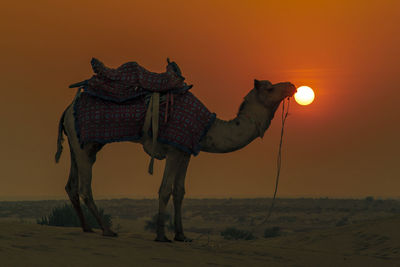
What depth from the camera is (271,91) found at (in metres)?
11.8

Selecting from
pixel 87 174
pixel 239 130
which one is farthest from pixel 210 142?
pixel 87 174

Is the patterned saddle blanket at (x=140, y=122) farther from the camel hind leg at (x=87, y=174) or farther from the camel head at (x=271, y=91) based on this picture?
the camel head at (x=271, y=91)

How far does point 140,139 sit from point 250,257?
3.11 meters

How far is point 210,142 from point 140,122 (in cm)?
139

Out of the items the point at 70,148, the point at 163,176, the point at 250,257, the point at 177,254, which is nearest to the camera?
the point at 177,254

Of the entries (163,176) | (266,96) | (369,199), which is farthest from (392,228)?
(369,199)

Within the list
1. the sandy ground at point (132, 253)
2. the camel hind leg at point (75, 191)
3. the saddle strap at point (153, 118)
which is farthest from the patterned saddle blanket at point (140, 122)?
the sandy ground at point (132, 253)

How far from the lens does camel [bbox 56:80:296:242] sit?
11.4m

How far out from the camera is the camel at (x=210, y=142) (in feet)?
37.4

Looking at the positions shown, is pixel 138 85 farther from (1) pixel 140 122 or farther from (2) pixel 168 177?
(2) pixel 168 177

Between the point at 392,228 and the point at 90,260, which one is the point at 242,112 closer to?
the point at 90,260

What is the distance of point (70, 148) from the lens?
40.2ft

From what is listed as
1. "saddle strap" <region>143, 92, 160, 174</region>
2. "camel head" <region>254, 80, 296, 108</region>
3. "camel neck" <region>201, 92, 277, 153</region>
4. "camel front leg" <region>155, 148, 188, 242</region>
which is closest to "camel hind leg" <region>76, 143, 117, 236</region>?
"camel front leg" <region>155, 148, 188, 242</region>

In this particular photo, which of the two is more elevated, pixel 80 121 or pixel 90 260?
pixel 80 121
